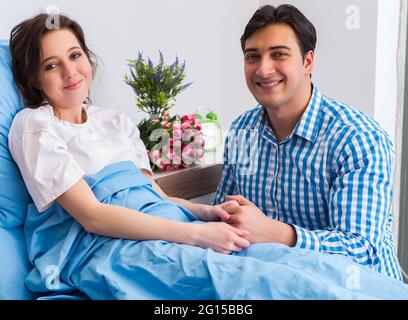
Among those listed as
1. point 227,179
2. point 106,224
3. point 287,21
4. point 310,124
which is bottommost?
point 227,179

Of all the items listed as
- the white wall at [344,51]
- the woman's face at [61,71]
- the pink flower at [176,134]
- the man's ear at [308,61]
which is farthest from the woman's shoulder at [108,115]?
the white wall at [344,51]

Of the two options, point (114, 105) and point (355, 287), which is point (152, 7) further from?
point (355, 287)

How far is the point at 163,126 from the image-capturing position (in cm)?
188

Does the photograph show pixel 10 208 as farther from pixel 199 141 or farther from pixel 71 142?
pixel 199 141

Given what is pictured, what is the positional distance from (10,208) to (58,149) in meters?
0.19

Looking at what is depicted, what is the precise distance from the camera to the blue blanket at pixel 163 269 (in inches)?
42.8

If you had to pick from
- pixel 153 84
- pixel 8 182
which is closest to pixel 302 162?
pixel 153 84

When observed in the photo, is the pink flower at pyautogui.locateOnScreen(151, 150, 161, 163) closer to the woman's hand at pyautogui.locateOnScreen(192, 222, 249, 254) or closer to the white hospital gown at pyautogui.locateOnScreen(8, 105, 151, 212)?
the white hospital gown at pyautogui.locateOnScreen(8, 105, 151, 212)

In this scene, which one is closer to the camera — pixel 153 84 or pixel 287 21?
pixel 287 21

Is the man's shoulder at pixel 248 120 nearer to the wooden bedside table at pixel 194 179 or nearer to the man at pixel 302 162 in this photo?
the man at pixel 302 162

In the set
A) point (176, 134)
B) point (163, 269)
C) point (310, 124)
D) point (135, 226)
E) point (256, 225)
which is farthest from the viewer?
point (176, 134)

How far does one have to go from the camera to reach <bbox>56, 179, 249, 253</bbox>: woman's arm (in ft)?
4.26

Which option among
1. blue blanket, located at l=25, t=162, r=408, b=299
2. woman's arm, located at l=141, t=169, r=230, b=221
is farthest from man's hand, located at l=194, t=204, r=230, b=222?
blue blanket, located at l=25, t=162, r=408, b=299

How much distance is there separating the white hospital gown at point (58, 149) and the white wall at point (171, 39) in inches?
15.9
